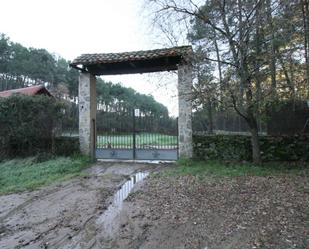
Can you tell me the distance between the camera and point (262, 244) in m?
3.13

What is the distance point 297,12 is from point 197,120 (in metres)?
4.13

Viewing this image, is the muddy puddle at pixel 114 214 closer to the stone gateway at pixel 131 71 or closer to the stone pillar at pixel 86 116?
the stone gateway at pixel 131 71

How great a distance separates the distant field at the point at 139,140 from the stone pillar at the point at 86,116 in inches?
18.2

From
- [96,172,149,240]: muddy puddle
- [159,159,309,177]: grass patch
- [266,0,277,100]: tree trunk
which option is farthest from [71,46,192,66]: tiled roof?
[96,172,149,240]: muddy puddle

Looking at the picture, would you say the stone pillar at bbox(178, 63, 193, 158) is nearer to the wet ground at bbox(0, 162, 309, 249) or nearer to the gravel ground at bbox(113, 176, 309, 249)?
the wet ground at bbox(0, 162, 309, 249)

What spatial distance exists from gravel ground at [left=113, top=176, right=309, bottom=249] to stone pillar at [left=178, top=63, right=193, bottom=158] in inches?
109

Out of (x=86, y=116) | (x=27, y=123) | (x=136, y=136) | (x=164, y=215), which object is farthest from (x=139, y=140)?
(x=164, y=215)

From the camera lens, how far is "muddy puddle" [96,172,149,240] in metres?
3.84

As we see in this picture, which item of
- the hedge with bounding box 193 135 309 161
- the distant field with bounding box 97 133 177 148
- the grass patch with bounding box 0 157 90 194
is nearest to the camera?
the grass patch with bounding box 0 157 90 194

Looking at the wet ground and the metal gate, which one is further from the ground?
the metal gate

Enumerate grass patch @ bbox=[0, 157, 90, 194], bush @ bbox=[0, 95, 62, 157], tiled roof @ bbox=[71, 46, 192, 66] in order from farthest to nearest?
bush @ bbox=[0, 95, 62, 157]
tiled roof @ bbox=[71, 46, 192, 66]
grass patch @ bbox=[0, 157, 90, 194]

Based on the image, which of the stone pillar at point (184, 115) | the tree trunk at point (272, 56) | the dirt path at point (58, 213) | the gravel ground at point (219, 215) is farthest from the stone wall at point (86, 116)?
the tree trunk at point (272, 56)

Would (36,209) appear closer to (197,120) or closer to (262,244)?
(262,244)

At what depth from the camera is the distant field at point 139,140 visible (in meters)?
9.29
